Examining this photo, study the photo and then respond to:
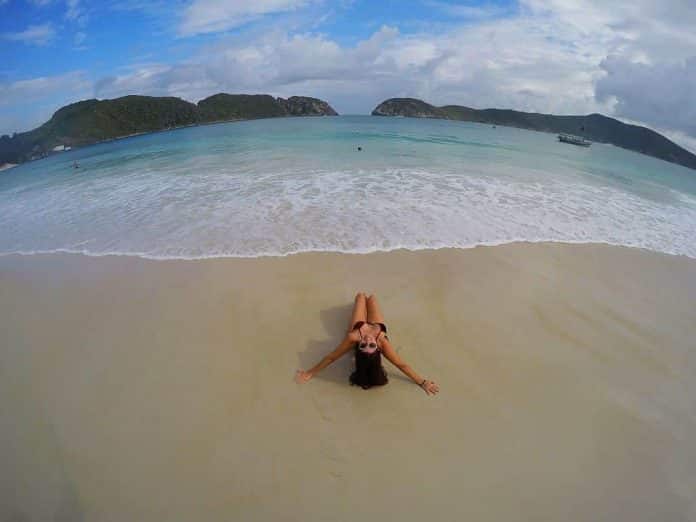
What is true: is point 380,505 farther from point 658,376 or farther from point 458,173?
point 458,173

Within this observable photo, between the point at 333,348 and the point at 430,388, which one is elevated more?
the point at 333,348

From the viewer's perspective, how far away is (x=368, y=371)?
4504 millimetres

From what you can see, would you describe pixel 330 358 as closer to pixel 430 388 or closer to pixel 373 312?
pixel 373 312

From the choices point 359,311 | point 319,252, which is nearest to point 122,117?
point 319,252

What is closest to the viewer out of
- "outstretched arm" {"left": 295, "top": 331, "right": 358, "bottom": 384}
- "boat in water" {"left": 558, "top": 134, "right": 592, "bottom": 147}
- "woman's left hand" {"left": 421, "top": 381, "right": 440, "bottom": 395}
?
"woman's left hand" {"left": 421, "top": 381, "right": 440, "bottom": 395}

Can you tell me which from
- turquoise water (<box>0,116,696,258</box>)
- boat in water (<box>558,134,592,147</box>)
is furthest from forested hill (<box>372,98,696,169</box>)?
turquoise water (<box>0,116,696,258</box>)

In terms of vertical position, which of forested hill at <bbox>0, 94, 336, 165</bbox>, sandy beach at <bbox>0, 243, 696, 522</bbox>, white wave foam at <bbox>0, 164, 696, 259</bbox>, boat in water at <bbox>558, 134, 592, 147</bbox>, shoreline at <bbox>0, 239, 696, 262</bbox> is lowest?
sandy beach at <bbox>0, 243, 696, 522</bbox>

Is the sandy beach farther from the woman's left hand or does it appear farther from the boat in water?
the boat in water

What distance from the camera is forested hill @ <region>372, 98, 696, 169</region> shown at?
8125 cm

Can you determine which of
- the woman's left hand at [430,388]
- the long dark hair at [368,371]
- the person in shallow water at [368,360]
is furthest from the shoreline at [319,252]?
the woman's left hand at [430,388]

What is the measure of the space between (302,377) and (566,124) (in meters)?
159

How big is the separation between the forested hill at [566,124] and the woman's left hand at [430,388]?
9422 centimetres

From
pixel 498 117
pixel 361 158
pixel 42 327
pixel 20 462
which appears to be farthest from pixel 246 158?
pixel 498 117

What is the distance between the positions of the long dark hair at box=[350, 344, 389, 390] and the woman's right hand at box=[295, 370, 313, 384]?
0.61m
